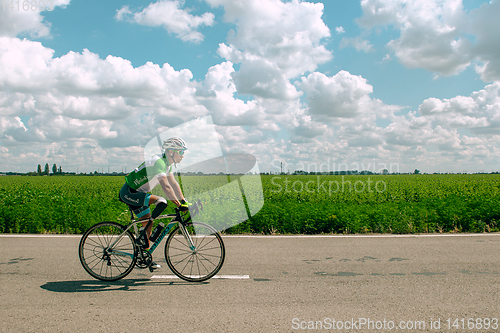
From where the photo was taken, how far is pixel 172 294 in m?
4.04

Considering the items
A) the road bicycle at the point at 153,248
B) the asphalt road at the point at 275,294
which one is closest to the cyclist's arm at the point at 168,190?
the road bicycle at the point at 153,248

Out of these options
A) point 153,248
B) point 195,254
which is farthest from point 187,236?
point 153,248

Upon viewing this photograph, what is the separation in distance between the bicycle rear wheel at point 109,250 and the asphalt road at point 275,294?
163 mm

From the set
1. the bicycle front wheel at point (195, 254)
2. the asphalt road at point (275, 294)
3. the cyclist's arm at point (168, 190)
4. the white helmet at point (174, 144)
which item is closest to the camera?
the asphalt road at point (275, 294)

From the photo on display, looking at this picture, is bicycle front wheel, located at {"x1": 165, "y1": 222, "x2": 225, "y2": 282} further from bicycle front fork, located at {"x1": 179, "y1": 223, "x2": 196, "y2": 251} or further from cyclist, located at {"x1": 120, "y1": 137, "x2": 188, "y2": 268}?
cyclist, located at {"x1": 120, "y1": 137, "x2": 188, "y2": 268}

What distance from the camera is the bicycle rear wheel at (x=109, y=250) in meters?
4.63

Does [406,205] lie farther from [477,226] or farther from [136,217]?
[136,217]

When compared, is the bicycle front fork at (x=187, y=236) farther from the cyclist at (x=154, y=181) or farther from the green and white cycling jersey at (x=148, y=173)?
the green and white cycling jersey at (x=148, y=173)

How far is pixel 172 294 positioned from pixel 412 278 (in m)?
3.47

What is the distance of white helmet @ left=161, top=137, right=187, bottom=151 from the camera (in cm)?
450

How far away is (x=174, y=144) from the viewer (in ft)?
14.8

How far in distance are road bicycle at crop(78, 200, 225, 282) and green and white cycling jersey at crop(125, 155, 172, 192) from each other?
0.40 meters

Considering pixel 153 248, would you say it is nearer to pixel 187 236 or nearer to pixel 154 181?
pixel 187 236

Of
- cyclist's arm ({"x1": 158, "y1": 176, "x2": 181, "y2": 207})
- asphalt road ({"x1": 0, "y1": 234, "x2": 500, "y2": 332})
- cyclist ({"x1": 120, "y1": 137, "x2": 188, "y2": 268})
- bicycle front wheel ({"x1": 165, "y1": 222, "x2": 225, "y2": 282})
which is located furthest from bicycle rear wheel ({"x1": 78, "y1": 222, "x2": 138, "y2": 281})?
cyclist's arm ({"x1": 158, "y1": 176, "x2": 181, "y2": 207})
